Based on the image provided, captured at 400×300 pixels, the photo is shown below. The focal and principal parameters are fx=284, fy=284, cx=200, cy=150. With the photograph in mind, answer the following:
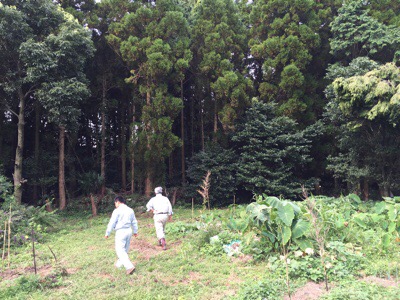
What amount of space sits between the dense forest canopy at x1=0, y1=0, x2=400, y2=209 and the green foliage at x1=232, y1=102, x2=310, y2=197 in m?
0.06

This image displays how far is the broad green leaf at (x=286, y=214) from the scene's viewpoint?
4598 millimetres

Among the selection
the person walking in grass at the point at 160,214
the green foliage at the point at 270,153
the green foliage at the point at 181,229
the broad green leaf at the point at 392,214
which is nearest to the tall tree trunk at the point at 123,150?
the green foliage at the point at 270,153

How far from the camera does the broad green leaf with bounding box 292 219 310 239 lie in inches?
183

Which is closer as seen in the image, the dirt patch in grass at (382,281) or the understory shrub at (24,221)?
the dirt patch in grass at (382,281)

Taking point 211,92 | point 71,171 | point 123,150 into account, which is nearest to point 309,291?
point 211,92

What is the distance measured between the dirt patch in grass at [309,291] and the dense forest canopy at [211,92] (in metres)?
7.40

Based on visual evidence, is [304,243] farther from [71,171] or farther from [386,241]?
[71,171]

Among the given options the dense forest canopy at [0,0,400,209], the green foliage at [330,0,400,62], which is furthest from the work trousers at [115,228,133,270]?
the green foliage at [330,0,400,62]

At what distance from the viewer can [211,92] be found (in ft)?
49.9

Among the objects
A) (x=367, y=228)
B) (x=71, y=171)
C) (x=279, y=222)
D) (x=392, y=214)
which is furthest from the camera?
(x=71, y=171)

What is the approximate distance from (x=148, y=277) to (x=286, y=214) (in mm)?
2479

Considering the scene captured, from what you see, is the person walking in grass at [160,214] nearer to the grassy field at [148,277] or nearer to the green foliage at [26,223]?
the grassy field at [148,277]

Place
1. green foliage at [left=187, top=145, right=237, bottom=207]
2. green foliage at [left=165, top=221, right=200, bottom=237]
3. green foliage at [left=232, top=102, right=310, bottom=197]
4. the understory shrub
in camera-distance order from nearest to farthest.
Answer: green foliage at [left=165, top=221, right=200, bottom=237] → the understory shrub → green foliage at [left=232, top=102, right=310, bottom=197] → green foliage at [left=187, top=145, right=237, bottom=207]

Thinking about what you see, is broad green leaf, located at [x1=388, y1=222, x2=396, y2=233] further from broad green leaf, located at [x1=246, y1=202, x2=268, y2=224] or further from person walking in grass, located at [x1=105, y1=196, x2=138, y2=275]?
person walking in grass, located at [x1=105, y1=196, x2=138, y2=275]
